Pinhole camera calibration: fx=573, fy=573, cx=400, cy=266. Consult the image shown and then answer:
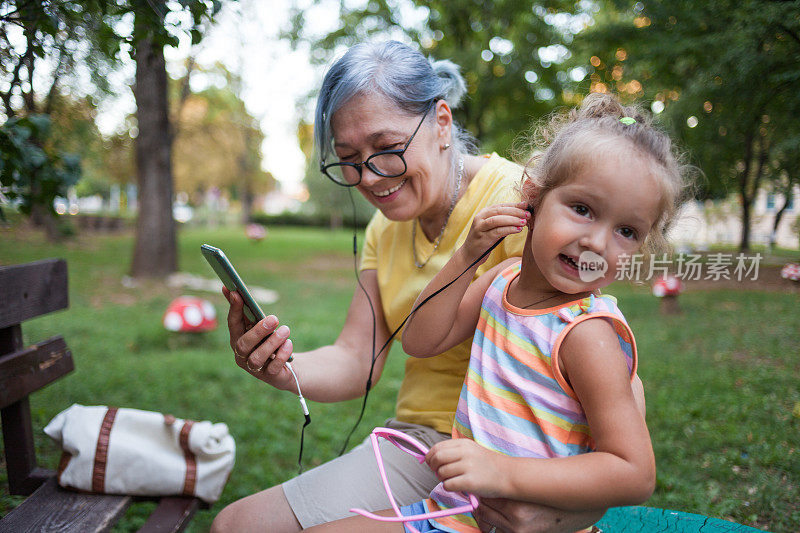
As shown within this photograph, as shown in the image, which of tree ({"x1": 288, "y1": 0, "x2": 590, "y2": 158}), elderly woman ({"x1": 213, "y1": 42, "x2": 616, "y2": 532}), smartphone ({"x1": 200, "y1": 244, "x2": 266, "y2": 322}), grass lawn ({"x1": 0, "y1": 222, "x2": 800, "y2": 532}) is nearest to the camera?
smartphone ({"x1": 200, "y1": 244, "x2": 266, "y2": 322})

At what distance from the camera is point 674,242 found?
169cm

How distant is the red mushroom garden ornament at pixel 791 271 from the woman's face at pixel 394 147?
3.81ft

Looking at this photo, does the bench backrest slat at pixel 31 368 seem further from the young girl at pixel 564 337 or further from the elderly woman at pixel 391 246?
the young girl at pixel 564 337

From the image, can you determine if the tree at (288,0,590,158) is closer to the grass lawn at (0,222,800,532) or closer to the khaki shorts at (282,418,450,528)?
the grass lawn at (0,222,800,532)

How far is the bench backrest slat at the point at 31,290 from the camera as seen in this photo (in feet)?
7.03

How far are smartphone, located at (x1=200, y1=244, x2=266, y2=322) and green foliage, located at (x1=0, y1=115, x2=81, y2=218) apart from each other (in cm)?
114

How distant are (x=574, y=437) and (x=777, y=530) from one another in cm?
148

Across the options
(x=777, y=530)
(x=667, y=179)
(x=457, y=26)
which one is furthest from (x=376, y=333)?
(x=457, y=26)

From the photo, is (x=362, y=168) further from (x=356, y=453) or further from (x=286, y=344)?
(x=356, y=453)

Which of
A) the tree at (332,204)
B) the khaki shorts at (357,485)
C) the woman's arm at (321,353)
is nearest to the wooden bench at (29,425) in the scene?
the khaki shorts at (357,485)

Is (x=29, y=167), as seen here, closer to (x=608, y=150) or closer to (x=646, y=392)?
(x=608, y=150)

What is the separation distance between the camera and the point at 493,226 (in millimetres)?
1360

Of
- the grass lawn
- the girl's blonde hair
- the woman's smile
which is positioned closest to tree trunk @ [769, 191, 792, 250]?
the grass lawn

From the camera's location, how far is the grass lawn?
2.61 metres
